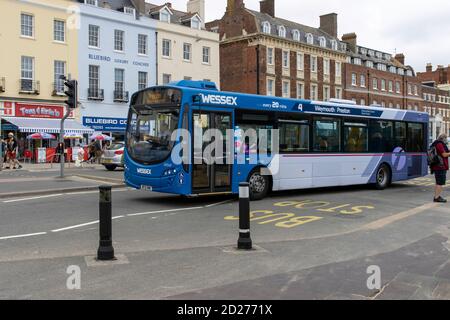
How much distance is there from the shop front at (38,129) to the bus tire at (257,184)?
69.6 feet

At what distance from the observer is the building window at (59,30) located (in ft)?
118

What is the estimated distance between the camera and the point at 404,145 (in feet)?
59.1

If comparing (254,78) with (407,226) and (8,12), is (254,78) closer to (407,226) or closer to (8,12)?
(8,12)

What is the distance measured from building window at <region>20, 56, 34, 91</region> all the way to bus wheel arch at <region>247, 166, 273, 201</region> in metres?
25.9

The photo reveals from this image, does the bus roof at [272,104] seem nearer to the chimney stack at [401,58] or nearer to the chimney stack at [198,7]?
the chimney stack at [198,7]

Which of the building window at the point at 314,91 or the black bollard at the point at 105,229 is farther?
the building window at the point at 314,91

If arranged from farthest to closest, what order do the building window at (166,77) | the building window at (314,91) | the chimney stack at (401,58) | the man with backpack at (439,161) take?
the chimney stack at (401,58) → the building window at (314,91) → the building window at (166,77) → the man with backpack at (439,161)

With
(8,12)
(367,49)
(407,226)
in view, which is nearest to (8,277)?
(407,226)

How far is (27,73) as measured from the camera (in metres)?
34.4

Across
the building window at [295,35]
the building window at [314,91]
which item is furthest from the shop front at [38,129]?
the building window at [314,91]

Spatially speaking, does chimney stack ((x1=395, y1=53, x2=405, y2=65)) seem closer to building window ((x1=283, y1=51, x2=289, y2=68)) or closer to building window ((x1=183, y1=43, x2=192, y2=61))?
building window ((x1=283, y1=51, x2=289, y2=68))

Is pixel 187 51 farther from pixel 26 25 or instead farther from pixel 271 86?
pixel 26 25

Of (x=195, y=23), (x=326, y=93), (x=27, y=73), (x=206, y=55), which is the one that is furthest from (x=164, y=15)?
(x=326, y=93)

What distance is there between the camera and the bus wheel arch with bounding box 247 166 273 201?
1309cm
